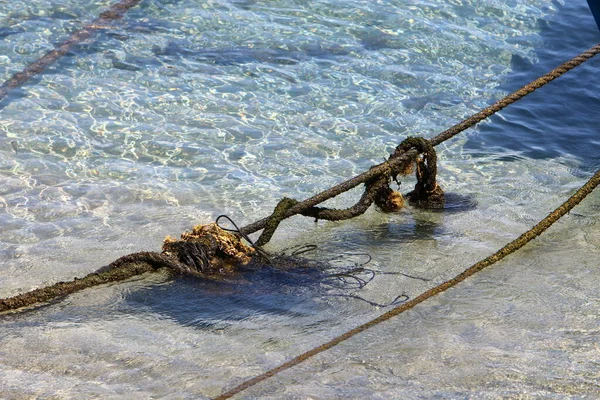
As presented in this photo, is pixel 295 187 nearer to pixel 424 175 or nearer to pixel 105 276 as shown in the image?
pixel 424 175

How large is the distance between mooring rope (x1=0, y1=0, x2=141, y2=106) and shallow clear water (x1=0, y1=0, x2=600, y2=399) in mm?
136

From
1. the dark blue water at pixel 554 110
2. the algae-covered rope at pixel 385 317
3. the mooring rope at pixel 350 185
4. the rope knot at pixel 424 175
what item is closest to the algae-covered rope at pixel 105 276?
the mooring rope at pixel 350 185

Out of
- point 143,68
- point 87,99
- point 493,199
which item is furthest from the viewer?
point 143,68

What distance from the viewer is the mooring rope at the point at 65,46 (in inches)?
315

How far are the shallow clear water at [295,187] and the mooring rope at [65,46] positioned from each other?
136mm

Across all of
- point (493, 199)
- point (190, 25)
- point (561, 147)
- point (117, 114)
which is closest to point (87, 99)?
point (117, 114)

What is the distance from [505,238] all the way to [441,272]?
84 cm

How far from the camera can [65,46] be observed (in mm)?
8922

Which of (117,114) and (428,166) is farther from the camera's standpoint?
(117,114)

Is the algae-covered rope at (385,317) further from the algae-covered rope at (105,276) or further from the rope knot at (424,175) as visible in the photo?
the algae-covered rope at (105,276)

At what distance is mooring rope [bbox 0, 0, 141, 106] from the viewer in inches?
315

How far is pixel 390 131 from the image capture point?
7.56 metres

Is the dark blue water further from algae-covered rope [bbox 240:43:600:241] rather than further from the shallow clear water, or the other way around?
algae-covered rope [bbox 240:43:600:241]

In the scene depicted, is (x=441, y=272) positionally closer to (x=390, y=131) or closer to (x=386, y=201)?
(x=386, y=201)
